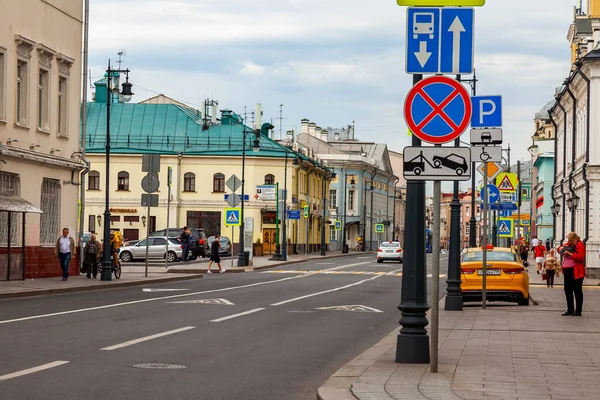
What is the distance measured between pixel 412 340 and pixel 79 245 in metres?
29.0

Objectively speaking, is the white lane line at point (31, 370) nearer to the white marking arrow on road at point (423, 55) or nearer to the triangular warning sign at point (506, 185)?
the white marking arrow on road at point (423, 55)

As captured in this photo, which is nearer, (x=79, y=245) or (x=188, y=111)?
(x=79, y=245)

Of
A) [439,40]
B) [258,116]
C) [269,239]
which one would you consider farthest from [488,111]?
[258,116]

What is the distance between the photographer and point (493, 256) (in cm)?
2752

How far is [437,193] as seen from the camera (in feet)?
38.3

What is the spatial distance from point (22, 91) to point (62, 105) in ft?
11.5

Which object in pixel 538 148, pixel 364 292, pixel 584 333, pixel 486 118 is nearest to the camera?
pixel 584 333

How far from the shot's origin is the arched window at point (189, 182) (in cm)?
8981

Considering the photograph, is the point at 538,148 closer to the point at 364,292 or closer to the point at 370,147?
the point at 370,147

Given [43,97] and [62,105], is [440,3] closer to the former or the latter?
[43,97]

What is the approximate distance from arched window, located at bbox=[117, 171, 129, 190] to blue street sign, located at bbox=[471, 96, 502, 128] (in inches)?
2679

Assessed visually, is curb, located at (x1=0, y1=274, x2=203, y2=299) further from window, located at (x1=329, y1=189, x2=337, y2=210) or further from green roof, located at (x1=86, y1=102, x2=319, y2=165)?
window, located at (x1=329, y1=189, x2=337, y2=210)

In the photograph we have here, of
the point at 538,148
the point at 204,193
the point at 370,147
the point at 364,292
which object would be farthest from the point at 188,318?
the point at 370,147

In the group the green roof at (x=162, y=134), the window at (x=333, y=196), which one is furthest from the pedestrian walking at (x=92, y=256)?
the window at (x=333, y=196)
